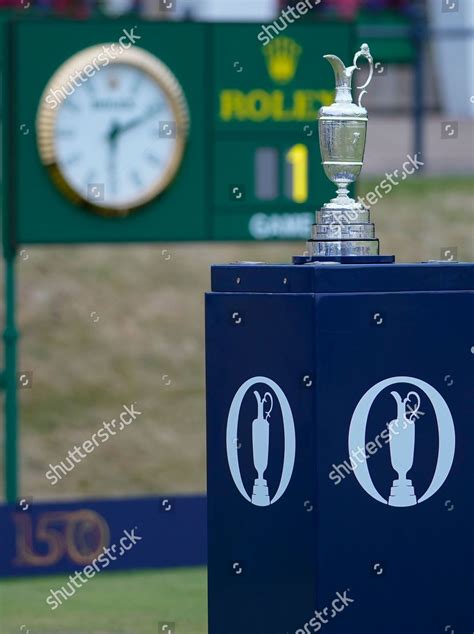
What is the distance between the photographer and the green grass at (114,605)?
7441 millimetres

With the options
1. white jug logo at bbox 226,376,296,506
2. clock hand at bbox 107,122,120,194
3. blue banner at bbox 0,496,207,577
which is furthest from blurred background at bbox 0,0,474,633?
white jug logo at bbox 226,376,296,506

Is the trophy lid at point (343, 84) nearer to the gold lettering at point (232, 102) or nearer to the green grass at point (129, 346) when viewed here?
the gold lettering at point (232, 102)

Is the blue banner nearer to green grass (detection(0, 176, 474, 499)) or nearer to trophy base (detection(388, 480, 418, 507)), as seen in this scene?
green grass (detection(0, 176, 474, 499))

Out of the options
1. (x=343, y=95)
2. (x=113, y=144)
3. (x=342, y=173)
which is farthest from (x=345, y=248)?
(x=113, y=144)

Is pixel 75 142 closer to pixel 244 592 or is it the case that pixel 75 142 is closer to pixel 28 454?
pixel 28 454

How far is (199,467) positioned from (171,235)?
337 centimetres

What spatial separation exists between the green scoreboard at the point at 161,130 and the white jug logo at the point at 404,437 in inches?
225

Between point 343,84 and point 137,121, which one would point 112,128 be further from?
point 343,84

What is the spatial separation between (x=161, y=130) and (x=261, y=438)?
5808 mm

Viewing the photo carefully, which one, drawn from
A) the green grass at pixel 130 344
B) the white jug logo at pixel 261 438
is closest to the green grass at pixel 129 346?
the green grass at pixel 130 344

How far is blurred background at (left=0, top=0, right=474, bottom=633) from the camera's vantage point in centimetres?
1359

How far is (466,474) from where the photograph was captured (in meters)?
5.07

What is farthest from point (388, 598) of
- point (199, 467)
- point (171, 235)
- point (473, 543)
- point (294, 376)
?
point (199, 467)

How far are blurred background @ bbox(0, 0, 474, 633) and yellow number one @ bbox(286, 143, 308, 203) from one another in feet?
1.33
